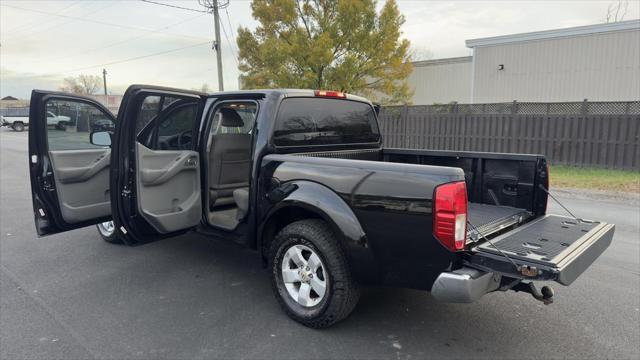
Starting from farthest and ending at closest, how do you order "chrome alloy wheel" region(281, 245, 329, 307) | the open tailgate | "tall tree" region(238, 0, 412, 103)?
"tall tree" region(238, 0, 412, 103), "chrome alloy wheel" region(281, 245, 329, 307), the open tailgate

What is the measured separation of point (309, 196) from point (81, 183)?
2.79 m

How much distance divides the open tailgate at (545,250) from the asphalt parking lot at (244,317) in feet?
2.35

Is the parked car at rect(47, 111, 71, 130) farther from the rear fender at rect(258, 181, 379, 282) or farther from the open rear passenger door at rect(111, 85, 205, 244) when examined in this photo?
the rear fender at rect(258, 181, 379, 282)

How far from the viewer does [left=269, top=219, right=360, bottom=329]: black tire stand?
3.30 meters

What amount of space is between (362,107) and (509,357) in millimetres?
2898

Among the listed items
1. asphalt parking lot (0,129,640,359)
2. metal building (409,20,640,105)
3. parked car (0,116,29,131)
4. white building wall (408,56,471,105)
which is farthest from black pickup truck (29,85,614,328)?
parked car (0,116,29,131)

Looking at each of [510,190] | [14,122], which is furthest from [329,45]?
[14,122]

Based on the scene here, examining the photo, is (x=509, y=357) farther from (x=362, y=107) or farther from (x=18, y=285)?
(x=18, y=285)

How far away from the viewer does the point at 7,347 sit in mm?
3271

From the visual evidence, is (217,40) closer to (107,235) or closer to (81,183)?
(107,235)

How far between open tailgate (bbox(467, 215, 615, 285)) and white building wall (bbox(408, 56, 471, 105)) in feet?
70.6

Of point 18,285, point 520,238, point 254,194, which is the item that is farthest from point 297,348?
point 18,285

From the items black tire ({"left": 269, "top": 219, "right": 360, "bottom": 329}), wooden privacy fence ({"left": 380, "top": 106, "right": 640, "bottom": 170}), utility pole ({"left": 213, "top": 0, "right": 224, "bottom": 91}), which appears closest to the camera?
black tire ({"left": 269, "top": 219, "right": 360, "bottom": 329})

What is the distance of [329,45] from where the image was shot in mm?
16562
